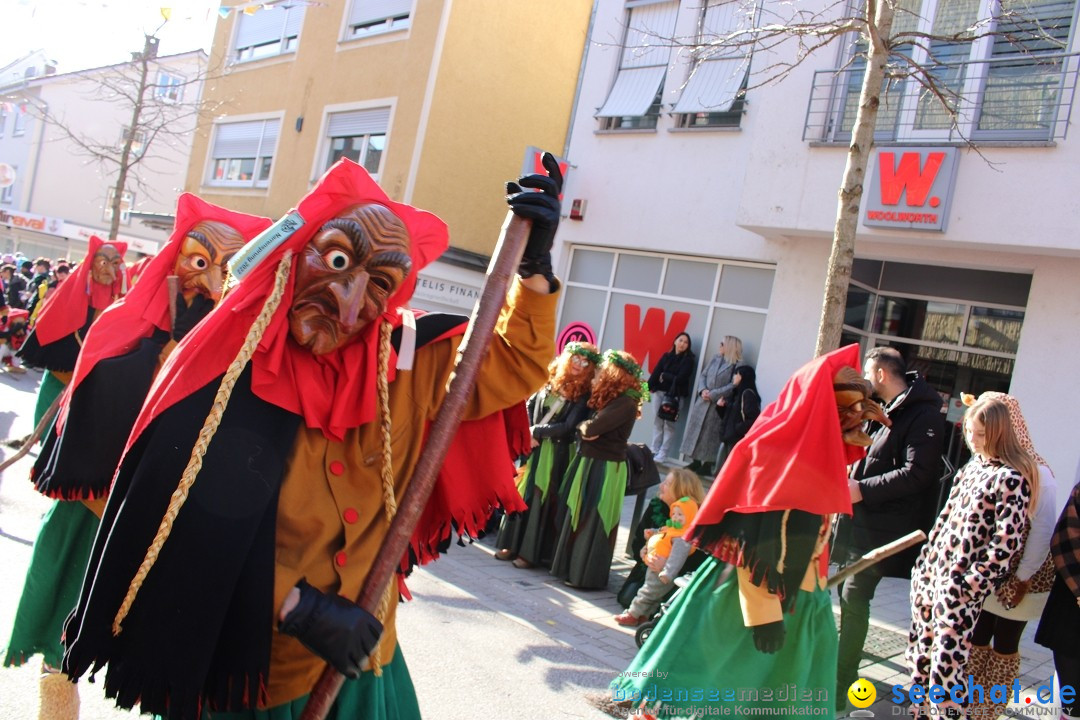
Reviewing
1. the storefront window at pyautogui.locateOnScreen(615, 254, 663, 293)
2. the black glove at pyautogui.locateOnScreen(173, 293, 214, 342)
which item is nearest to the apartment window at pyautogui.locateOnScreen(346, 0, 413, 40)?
the storefront window at pyautogui.locateOnScreen(615, 254, 663, 293)

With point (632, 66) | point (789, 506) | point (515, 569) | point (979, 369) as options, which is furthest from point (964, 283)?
point (789, 506)

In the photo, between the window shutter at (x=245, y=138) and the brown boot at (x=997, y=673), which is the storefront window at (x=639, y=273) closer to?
the brown boot at (x=997, y=673)

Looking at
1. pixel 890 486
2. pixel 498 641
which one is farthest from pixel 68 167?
pixel 890 486

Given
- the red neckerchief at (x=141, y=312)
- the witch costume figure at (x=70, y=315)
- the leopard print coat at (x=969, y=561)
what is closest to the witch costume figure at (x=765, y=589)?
the leopard print coat at (x=969, y=561)

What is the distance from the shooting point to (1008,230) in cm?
878

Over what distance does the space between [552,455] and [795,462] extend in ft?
11.6

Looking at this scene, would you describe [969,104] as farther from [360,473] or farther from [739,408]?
[360,473]

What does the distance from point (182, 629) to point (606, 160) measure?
1178cm

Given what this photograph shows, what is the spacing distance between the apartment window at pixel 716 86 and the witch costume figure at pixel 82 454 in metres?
9.48

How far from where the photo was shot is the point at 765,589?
345 cm

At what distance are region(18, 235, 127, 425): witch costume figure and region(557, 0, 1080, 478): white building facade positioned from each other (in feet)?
15.4

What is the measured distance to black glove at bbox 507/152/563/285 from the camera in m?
2.17

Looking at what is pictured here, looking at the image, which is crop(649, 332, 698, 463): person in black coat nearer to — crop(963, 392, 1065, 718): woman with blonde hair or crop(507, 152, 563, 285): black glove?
crop(963, 392, 1065, 718): woman with blonde hair

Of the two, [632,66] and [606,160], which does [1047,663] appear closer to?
[606,160]
